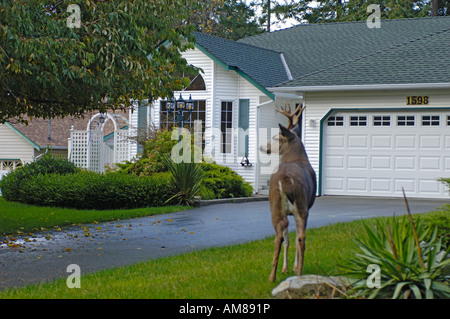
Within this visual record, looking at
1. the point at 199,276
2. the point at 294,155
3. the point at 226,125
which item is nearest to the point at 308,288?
the point at 294,155

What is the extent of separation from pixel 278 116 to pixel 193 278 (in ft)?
52.9

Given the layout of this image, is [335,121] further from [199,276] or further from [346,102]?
[199,276]

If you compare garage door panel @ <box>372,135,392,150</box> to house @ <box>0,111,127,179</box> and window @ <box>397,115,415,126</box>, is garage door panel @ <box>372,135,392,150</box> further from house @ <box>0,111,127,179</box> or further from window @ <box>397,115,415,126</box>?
house @ <box>0,111,127,179</box>

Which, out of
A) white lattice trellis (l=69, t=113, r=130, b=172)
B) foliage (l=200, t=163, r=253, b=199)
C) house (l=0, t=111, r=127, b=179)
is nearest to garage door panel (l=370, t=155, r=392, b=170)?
foliage (l=200, t=163, r=253, b=199)

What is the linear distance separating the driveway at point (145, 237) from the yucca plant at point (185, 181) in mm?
481

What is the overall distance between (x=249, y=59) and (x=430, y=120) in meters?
7.39

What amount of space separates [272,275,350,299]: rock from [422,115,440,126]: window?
1338 centimetres

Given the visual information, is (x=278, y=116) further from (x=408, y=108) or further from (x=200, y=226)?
(x=200, y=226)

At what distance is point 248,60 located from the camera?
23.2 m

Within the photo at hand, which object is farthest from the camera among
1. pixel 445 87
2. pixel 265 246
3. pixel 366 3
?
pixel 366 3

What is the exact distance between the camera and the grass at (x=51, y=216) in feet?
43.4

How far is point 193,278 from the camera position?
739cm
